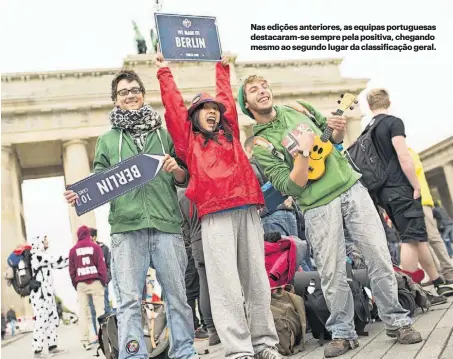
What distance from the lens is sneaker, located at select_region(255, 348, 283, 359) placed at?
10.1ft

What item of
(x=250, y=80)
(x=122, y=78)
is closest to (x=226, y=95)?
(x=250, y=80)

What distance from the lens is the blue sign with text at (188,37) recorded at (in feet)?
11.8

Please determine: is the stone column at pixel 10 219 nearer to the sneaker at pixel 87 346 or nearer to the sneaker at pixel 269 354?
the sneaker at pixel 87 346

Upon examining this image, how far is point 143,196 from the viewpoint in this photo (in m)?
3.36

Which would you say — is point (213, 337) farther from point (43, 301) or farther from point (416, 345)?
point (43, 301)

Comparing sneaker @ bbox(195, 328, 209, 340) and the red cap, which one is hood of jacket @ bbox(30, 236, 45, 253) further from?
the red cap

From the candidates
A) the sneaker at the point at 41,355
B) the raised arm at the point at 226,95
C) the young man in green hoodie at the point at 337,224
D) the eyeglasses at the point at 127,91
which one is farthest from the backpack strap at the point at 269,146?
the sneaker at the point at 41,355

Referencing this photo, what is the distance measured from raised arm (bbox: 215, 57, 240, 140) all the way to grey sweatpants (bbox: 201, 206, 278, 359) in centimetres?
62

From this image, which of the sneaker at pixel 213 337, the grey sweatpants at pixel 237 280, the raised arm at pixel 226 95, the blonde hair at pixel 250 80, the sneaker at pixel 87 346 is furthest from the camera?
the sneaker at pixel 87 346

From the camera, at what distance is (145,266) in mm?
3338

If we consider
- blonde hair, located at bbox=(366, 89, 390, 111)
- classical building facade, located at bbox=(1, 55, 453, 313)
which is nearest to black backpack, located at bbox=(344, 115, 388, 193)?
blonde hair, located at bbox=(366, 89, 390, 111)

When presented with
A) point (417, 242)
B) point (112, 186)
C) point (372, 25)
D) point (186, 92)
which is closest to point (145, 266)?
point (112, 186)

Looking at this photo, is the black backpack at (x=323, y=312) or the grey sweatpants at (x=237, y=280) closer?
the grey sweatpants at (x=237, y=280)

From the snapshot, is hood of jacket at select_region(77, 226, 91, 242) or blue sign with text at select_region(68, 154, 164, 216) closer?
blue sign with text at select_region(68, 154, 164, 216)
